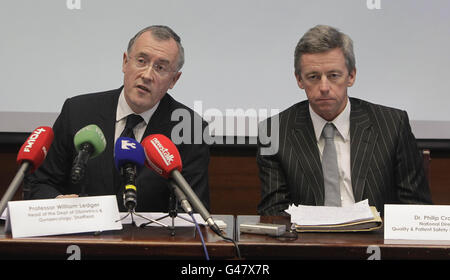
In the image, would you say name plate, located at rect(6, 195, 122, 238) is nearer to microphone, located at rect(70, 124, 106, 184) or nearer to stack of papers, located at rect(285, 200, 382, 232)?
microphone, located at rect(70, 124, 106, 184)

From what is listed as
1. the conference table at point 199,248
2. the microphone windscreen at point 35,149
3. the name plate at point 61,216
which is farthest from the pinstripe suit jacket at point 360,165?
the microphone windscreen at point 35,149

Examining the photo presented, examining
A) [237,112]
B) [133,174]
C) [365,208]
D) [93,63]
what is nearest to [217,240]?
[133,174]

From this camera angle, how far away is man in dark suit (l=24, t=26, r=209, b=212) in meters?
2.21

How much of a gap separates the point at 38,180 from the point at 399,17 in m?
2.25

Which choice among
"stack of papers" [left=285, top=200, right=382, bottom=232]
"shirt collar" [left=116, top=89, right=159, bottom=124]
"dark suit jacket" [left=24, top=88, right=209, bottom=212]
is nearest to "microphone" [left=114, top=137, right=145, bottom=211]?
"stack of papers" [left=285, top=200, right=382, bottom=232]

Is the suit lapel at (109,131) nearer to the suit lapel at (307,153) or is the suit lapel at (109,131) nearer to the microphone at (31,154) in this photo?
the microphone at (31,154)

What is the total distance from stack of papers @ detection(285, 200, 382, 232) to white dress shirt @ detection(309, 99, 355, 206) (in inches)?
22.8

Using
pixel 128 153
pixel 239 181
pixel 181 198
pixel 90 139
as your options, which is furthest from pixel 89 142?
pixel 239 181

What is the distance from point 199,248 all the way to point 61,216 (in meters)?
0.41

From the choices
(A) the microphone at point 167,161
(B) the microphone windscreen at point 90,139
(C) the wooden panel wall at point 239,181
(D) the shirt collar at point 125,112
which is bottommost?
(C) the wooden panel wall at point 239,181

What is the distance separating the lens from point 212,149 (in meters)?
3.27

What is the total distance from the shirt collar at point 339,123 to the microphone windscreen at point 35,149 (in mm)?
1331

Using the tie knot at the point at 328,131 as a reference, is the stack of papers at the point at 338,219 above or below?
below

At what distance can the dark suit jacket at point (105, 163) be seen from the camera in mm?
2197
